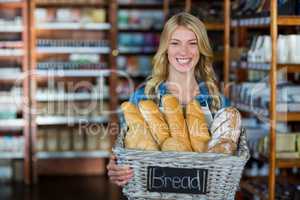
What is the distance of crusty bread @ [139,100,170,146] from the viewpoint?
1987mm

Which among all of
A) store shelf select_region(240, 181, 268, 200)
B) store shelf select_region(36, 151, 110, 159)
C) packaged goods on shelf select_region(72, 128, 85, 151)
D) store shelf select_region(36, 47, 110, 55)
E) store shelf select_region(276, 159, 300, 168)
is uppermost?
store shelf select_region(36, 47, 110, 55)

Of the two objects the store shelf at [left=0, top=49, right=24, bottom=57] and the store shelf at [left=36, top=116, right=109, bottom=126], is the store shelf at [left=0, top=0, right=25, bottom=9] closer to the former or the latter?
the store shelf at [left=0, top=49, right=24, bottom=57]

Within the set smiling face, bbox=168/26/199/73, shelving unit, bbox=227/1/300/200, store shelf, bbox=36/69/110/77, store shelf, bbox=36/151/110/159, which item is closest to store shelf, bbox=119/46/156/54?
store shelf, bbox=36/69/110/77

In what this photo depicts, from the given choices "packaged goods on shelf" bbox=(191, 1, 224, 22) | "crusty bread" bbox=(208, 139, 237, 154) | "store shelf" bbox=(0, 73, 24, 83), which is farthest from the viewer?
"store shelf" bbox=(0, 73, 24, 83)

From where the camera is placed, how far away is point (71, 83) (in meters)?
6.86

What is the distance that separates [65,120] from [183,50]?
4.57 m

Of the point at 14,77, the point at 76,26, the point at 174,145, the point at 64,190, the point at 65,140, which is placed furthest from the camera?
the point at 65,140

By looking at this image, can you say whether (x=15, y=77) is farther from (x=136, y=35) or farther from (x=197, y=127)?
(x=197, y=127)

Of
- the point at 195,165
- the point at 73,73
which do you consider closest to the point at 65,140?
the point at 73,73

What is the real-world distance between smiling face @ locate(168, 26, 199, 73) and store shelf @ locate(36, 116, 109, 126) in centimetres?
443

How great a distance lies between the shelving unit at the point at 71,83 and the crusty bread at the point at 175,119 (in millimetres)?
4549

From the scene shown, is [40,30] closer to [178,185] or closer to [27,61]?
Result: [27,61]

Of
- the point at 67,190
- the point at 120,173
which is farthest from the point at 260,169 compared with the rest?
the point at 120,173

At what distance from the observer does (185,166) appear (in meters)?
1.80
